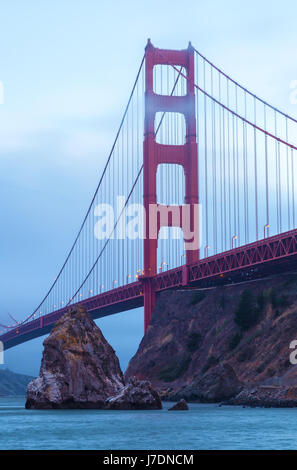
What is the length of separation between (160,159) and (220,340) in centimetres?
2100

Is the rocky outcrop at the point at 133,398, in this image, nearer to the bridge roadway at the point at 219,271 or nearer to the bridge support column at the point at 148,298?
the bridge roadway at the point at 219,271

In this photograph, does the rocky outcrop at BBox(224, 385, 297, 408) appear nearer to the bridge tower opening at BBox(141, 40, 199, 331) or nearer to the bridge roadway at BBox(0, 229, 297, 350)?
the bridge roadway at BBox(0, 229, 297, 350)

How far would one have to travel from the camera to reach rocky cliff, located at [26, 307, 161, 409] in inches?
1944

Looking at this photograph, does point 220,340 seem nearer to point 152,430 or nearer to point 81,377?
point 81,377

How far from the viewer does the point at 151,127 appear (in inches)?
3514

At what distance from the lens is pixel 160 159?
8950 cm

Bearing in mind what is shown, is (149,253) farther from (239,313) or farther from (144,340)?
(239,313)

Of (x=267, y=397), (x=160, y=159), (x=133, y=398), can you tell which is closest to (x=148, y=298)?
(x=160, y=159)

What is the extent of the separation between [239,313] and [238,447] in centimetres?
4651

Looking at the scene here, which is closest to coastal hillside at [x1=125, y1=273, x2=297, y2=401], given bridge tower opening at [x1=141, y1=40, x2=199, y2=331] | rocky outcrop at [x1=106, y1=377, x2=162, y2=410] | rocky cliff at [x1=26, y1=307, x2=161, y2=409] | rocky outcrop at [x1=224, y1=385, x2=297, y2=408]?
rocky outcrop at [x1=224, y1=385, x2=297, y2=408]

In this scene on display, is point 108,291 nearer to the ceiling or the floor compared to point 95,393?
nearer to the ceiling
